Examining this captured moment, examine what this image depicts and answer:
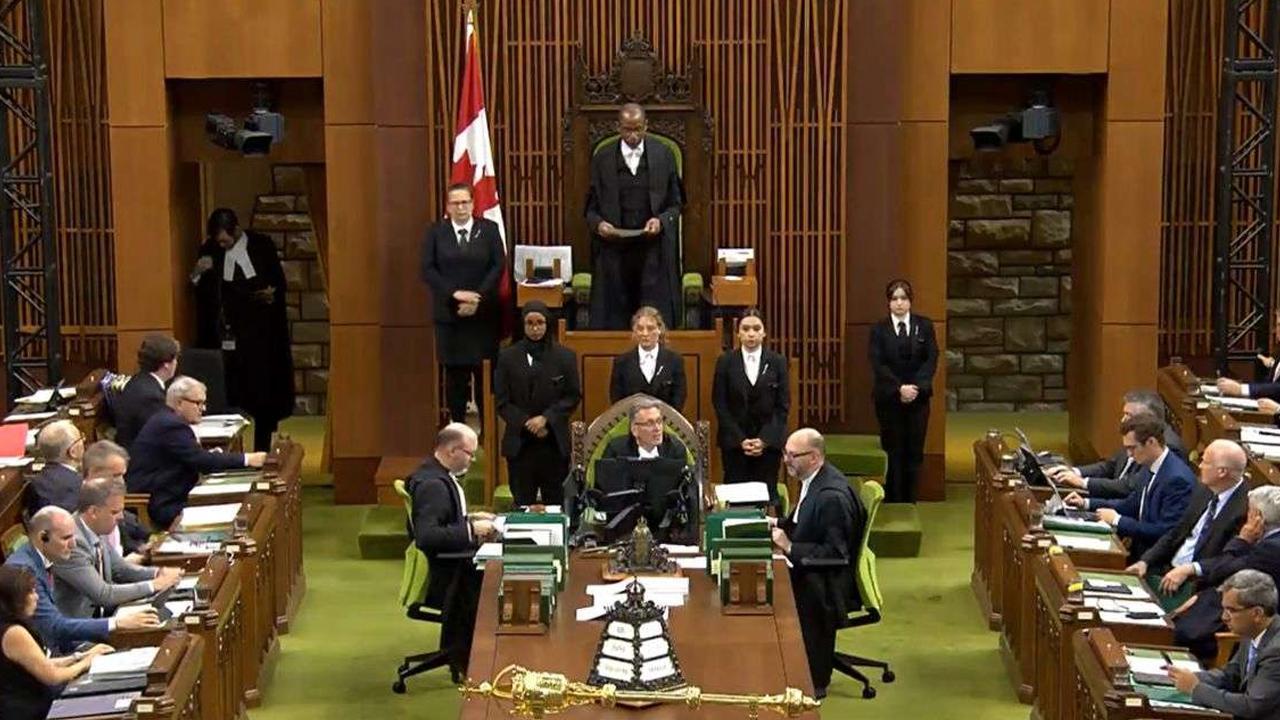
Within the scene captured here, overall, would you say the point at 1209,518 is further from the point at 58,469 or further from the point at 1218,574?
the point at 58,469

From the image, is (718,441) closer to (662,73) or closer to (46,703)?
(662,73)

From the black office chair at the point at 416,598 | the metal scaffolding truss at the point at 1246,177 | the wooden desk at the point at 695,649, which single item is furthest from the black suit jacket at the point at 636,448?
the metal scaffolding truss at the point at 1246,177

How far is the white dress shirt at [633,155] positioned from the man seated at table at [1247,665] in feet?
18.6

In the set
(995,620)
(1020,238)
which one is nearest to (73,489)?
(995,620)

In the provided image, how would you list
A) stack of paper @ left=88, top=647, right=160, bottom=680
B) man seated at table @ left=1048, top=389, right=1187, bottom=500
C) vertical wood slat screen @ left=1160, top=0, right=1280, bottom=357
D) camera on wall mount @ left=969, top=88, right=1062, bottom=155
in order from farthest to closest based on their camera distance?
vertical wood slat screen @ left=1160, top=0, right=1280, bottom=357, camera on wall mount @ left=969, top=88, right=1062, bottom=155, man seated at table @ left=1048, top=389, right=1187, bottom=500, stack of paper @ left=88, top=647, right=160, bottom=680

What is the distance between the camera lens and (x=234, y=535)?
10.1 metres

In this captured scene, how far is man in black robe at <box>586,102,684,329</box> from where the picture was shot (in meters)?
13.1

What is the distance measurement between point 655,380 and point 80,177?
487 cm

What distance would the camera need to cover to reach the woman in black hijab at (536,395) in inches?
479

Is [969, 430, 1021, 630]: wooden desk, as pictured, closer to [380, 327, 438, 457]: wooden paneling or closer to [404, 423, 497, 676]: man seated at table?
[404, 423, 497, 676]: man seated at table

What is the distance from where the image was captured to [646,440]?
10.5m

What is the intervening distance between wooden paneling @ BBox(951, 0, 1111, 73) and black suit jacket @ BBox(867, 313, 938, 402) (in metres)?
1.77

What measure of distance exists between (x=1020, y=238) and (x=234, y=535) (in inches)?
326

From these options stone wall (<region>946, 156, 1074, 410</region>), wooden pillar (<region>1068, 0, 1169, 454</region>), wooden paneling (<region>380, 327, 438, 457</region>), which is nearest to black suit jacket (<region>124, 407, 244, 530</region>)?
wooden paneling (<region>380, 327, 438, 457</region>)
